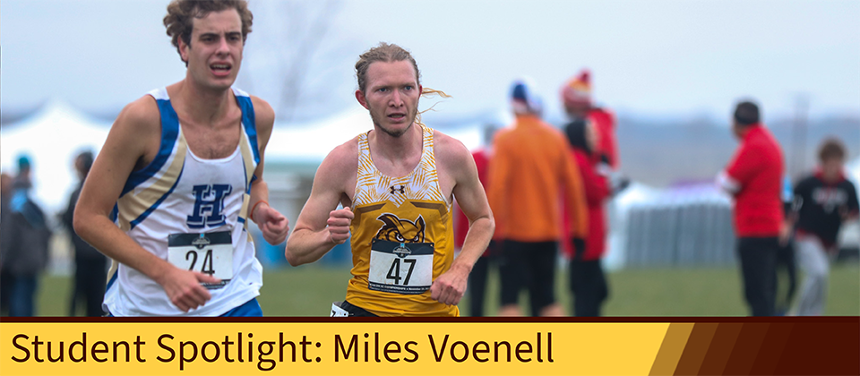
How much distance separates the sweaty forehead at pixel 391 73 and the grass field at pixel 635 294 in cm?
638

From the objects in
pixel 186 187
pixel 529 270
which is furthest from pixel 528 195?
pixel 186 187

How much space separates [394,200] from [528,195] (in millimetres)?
3499

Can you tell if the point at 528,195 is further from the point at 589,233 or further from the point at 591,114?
the point at 591,114

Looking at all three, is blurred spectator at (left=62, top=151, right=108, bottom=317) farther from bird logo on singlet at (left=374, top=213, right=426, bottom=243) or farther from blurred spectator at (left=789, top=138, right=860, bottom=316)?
blurred spectator at (left=789, top=138, right=860, bottom=316)

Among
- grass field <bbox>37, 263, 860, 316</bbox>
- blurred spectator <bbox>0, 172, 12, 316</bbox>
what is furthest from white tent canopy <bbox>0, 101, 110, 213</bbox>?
blurred spectator <bbox>0, 172, 12, 316</bbox>

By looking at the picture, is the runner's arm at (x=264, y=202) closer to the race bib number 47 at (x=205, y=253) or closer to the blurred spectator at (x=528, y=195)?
the race bib number 47 at (x=205, y=253)

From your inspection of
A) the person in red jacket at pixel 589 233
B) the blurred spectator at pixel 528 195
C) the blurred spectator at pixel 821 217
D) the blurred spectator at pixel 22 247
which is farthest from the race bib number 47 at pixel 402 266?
the blurred spectator at pixel 22 247

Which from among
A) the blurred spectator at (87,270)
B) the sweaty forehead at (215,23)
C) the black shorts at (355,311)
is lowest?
the blurred spectator at (87,270)

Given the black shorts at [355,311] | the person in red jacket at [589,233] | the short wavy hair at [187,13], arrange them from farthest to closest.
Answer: the person in red jacket at [589,233] < the black shorts at [355,311] < the short wavy hair at [187,13]

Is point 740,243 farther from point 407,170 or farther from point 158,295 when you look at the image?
point 158,295

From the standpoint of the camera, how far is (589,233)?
7199 mm

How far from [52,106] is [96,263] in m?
13.4

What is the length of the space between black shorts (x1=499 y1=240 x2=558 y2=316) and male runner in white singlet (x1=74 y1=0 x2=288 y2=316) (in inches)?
136

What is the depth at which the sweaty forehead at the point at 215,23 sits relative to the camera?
347 cm
